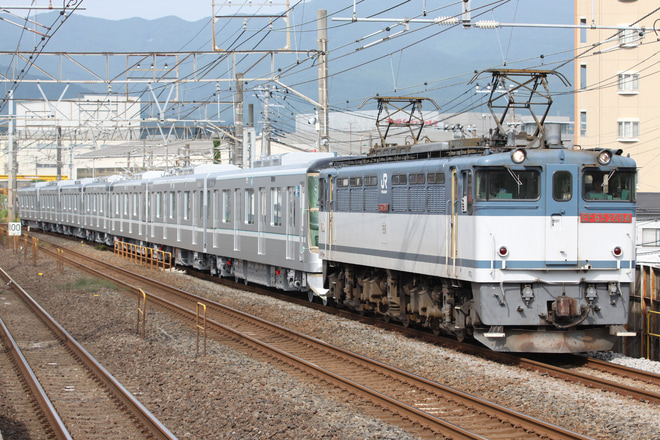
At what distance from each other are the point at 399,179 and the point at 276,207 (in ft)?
22.7

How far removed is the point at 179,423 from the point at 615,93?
41.9 metres

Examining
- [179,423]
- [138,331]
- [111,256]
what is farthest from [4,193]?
[179,423]

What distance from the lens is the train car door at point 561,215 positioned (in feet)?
38.6

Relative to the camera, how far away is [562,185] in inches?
472

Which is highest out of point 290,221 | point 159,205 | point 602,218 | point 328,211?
point 159,205

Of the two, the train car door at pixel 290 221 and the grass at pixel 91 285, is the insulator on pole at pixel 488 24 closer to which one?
the train car door at pixel 290 221

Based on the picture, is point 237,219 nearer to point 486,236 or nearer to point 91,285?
point 91,285

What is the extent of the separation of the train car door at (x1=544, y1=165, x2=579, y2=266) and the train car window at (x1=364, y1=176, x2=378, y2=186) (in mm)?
4202

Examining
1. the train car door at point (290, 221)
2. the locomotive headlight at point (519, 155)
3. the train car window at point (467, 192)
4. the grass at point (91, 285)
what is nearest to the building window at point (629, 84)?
the train car door at point (290, 221)

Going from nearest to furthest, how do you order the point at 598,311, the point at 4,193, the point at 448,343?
1. the point at 598,311
2. the point at 448,343
3. the point at 4,193

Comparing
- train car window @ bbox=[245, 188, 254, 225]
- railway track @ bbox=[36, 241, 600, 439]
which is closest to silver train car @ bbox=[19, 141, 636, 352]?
railway track @ bbox=[36, 241, 600, 439]

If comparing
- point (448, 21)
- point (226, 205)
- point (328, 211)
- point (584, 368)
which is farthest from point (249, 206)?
point (584, 368)

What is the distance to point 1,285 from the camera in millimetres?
25562

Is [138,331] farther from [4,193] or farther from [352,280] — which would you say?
[4,193]
